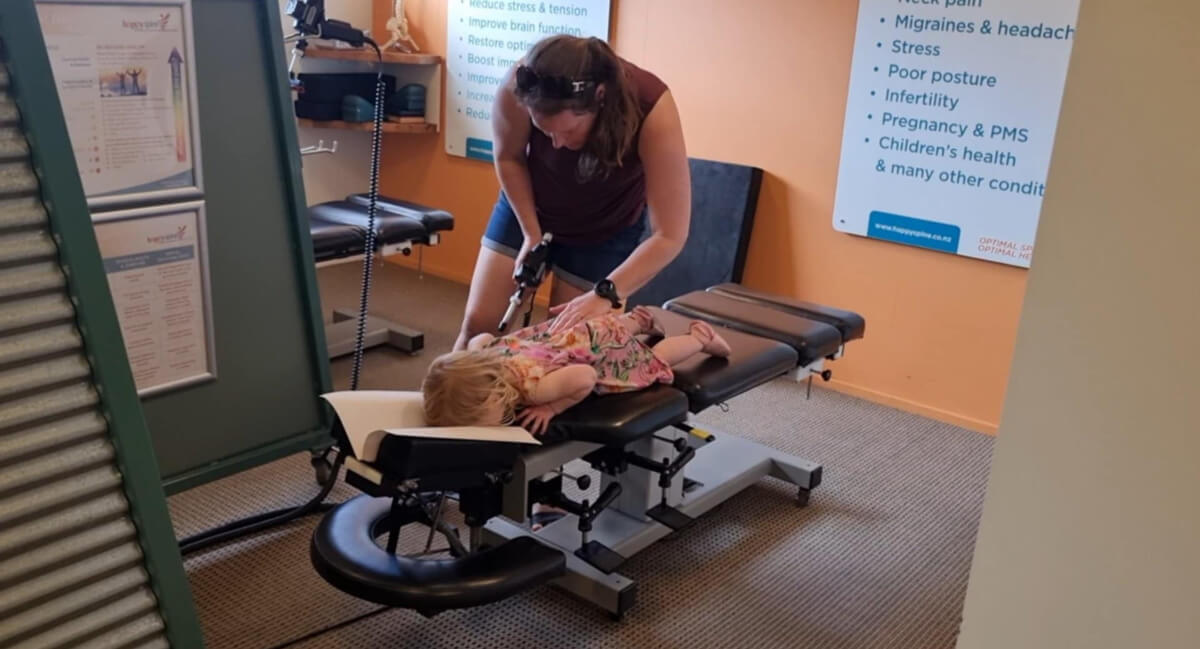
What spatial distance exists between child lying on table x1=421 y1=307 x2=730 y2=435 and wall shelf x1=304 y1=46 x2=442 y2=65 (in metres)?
2.55

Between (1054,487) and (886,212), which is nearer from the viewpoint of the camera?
(1054,487)

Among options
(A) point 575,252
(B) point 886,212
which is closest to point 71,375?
(A) point 575,252

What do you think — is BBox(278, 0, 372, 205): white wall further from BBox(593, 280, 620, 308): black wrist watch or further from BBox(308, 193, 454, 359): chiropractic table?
BBox(593, 280, 620, 308): black wrist watch

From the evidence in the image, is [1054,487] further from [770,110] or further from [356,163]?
[356,163]

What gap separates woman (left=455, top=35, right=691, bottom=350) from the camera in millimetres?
2146

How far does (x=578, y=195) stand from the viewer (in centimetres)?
245

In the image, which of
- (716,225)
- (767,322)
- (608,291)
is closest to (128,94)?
(608,291)

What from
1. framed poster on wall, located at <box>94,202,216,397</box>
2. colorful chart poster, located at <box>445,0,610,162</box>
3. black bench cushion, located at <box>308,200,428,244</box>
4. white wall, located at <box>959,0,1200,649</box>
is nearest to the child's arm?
framed poster on wall, located at <box>94,202,216,397</box>

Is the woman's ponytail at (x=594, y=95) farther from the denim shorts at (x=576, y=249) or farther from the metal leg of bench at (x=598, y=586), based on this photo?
the metal leg of bench at (x=598, y=586)

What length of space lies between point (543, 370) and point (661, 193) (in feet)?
1.91

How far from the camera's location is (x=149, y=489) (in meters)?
1.68

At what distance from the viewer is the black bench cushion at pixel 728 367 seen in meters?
2.18

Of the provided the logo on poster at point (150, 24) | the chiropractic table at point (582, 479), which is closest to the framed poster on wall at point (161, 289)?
the logo on poster at point (150, 24)

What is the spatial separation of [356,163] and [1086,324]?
446 cm
